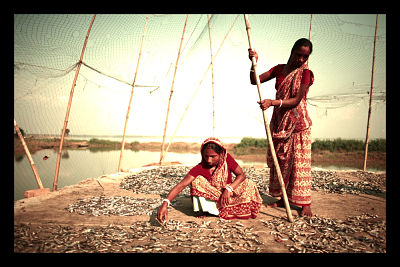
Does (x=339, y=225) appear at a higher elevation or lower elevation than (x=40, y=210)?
higher

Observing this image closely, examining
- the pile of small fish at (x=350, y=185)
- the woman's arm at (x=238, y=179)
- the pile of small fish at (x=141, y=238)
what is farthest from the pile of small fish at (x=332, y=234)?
the pile of small fish at (x=350, y=185)

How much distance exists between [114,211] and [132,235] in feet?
3.38

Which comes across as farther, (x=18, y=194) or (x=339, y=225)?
(x=18, y=194)

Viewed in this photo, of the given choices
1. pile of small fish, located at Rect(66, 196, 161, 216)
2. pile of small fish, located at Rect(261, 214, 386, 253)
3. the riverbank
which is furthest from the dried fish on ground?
the riverbank

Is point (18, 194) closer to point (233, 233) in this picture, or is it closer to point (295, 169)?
point (233, 233)

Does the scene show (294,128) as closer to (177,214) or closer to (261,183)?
(177,214)

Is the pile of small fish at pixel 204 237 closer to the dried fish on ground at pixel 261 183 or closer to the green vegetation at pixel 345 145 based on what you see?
the dried fish on ground at pixel 261 183

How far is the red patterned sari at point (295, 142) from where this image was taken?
10.8ft

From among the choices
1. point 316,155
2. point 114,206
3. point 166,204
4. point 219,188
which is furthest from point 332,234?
point 316,155

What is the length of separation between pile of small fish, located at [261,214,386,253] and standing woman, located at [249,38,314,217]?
40 centimetres

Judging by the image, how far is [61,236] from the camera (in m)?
2.49

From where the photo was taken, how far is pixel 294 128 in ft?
11.0

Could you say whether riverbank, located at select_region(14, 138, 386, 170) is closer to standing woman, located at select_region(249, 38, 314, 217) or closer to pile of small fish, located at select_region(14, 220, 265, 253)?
pile of small fish, located at select_region(14, 220, 265, 253)
